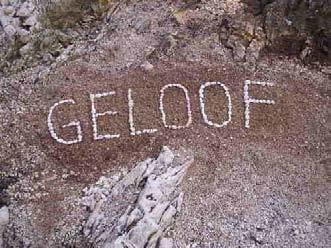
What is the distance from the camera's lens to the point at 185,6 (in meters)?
18.8

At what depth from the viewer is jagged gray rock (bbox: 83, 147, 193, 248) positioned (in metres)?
13.6

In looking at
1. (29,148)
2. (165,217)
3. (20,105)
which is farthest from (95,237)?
(20,105)

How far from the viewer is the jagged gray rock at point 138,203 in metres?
13.6

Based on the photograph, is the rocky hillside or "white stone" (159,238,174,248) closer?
"white stone" (159,238,174,248)

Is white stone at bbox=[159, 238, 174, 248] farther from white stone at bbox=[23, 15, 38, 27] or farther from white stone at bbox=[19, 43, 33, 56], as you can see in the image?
white stone at bbox=[23, 15, 38, 27]

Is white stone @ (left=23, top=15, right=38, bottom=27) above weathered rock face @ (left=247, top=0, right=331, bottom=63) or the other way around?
above

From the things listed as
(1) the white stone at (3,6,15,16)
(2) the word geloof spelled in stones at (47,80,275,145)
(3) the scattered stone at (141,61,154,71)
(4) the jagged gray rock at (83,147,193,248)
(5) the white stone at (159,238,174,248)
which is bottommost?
(5) the white stone at (159,238,174,248)

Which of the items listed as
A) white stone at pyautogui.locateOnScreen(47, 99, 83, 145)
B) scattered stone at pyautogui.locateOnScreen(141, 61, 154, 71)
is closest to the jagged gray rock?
white stone at pyautogui.locateOnScreen(47, 99, 83, 145)

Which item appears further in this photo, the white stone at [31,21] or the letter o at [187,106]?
the white stone at [31,21]

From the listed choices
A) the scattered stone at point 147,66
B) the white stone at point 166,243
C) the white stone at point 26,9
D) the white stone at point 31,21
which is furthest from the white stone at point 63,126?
the white stone at point 26,9

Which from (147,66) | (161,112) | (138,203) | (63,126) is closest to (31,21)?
(147,66)

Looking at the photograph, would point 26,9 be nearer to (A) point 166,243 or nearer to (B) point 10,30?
(B) point 10,30

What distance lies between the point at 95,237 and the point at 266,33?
7996 millimetres

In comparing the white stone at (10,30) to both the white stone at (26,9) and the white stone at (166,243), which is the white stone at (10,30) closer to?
the white stone at (26,9)
